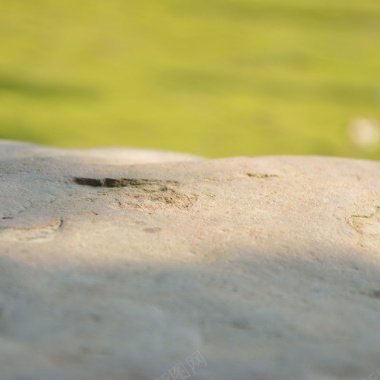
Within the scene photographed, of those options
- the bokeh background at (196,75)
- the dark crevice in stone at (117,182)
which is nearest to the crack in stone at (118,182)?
the dark crevice in stone at (117,182)

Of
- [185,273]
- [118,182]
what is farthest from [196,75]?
[185,273]

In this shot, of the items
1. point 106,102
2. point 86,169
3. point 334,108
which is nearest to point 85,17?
Answer: point 106,102

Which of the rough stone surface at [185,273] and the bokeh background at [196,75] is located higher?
the bokeh background at [196,75]

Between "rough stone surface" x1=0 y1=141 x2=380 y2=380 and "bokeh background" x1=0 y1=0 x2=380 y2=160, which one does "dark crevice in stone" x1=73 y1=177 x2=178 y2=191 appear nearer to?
"rough stone surface" x1=0 y1=141 x2=380 y2=380

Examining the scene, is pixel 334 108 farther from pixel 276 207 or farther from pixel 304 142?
pixel 276 207

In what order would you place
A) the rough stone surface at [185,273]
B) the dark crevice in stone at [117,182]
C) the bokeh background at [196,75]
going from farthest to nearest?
1. the bokeh background at [196,75]
2. the dark crevice in stone at [117,182]
3. the rough stone surface at [185,273]

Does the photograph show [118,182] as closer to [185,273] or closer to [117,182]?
[117,182]

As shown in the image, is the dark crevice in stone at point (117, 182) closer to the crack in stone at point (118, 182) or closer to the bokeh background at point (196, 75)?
the crack in stone at point (118, 182)
